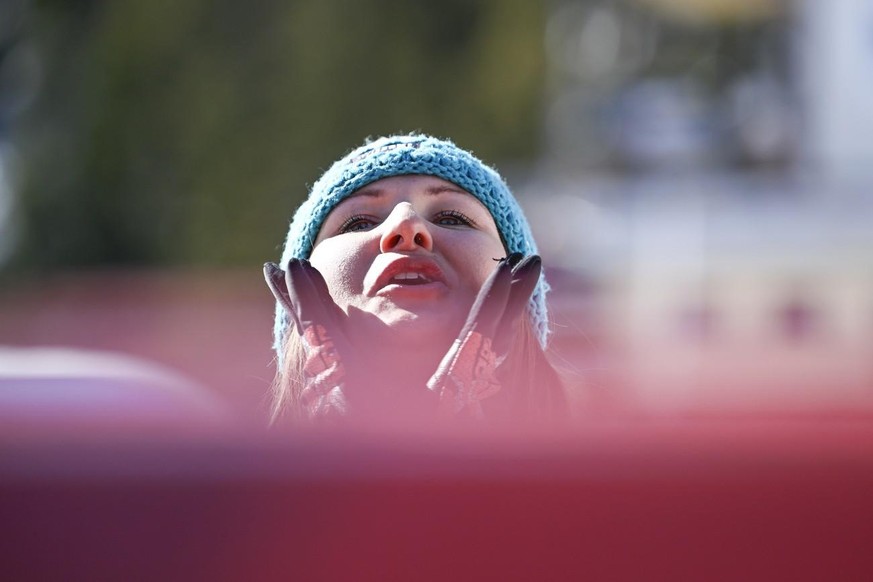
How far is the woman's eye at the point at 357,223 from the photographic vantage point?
4.54ft

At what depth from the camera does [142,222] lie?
12266 millimetres

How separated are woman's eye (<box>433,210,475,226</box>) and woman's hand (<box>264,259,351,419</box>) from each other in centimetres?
17

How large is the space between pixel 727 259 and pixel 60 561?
821 centimetres

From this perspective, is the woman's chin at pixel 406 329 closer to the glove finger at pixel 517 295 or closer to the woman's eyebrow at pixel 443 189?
the glove finger at pixel 517 295

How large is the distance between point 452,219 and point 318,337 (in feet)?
0.76

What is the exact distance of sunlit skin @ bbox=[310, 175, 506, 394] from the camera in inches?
49.8

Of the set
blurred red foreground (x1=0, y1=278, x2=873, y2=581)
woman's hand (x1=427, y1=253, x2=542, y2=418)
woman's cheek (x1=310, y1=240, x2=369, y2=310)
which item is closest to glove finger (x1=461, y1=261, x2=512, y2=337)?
woman's hand (x1=427, y1=253, x2=542, y2=418)

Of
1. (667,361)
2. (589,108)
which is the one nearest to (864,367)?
(667,361)

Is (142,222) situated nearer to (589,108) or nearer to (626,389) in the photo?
(589,108)

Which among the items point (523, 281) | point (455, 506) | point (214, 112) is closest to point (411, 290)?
point (523, 281)

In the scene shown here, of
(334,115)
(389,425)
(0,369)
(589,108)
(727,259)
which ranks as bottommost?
(389,425)

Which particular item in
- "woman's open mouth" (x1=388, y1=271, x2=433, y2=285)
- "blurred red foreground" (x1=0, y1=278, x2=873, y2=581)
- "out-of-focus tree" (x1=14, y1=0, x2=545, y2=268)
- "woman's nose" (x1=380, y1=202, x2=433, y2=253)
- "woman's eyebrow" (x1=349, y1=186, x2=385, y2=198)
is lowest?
"blurred red foreground" (x1=0, y1=278, x2=873, y2=581)

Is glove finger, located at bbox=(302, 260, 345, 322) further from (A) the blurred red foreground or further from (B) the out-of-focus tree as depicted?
(B) the out-of-focus tree

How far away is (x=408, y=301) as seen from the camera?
4.16ft
